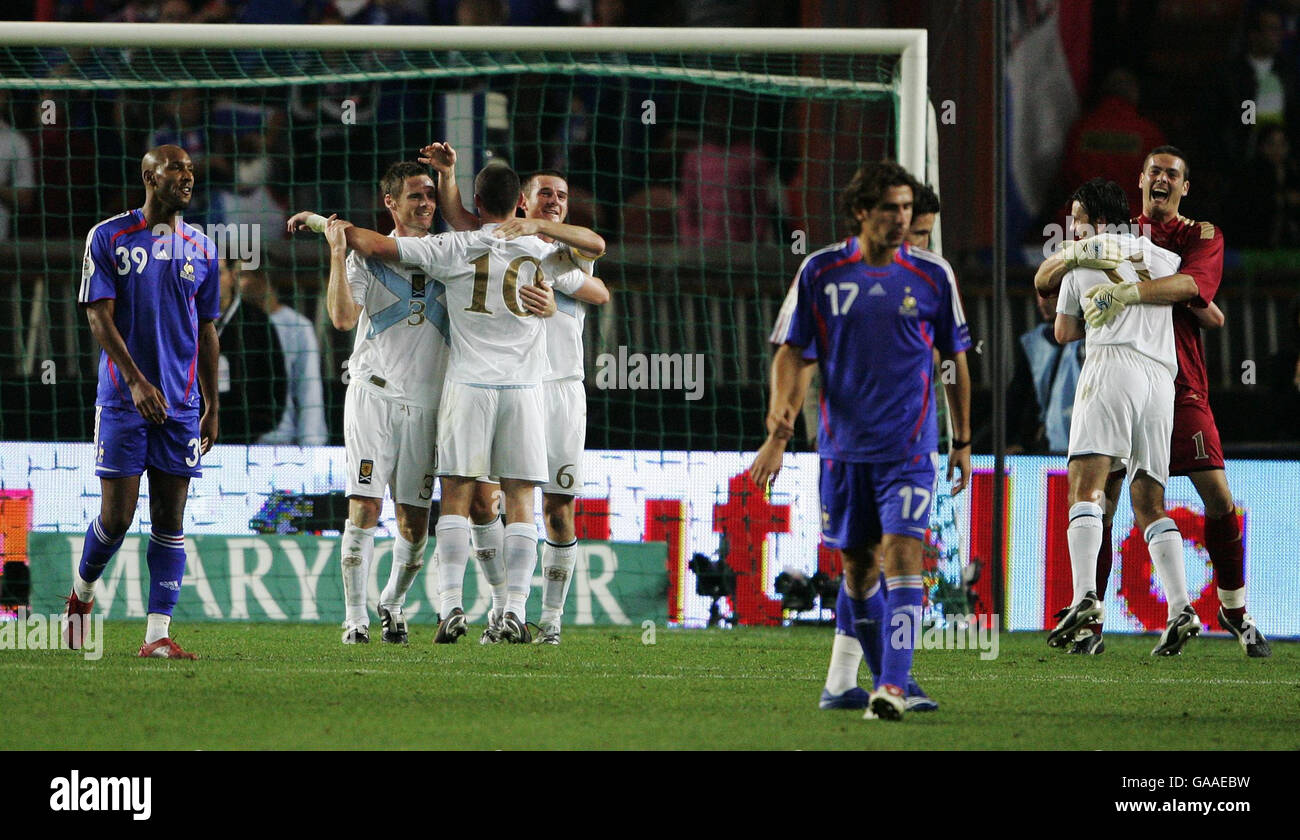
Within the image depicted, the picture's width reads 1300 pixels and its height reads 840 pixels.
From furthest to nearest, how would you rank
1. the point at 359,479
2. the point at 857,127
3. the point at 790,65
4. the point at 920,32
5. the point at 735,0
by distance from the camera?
the point at 735,0 < the point at 857,127 < the point at 790,65 < the point at 920,32 < the point at 359,479

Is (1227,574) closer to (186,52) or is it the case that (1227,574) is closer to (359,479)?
(359,479)

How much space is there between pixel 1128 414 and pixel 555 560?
2.75m

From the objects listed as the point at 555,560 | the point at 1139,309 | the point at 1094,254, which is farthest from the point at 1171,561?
the point at 555,560

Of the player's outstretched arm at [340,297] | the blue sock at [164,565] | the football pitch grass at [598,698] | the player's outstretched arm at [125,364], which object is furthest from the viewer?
the player's outstretched arm at [340,297]

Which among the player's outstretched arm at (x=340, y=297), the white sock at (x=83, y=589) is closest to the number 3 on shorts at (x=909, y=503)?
the player's outstretched arm at (x=340, y=297)

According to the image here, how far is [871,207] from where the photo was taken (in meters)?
5.31

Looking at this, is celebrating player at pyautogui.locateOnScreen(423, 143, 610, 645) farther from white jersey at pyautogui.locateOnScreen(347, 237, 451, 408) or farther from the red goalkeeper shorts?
the red goalkeeper shorts

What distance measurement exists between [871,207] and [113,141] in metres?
8.33

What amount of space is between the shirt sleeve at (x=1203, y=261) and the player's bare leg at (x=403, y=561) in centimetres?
376

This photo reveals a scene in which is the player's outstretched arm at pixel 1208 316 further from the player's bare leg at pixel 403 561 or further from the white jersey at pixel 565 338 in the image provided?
the player's bare leg at pixel 403 561

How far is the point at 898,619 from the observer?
5.20 metres

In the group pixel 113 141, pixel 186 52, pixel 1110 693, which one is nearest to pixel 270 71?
pixel 186 52

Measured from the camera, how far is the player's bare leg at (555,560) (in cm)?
777

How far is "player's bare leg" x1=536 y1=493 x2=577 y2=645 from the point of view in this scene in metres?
7.77
